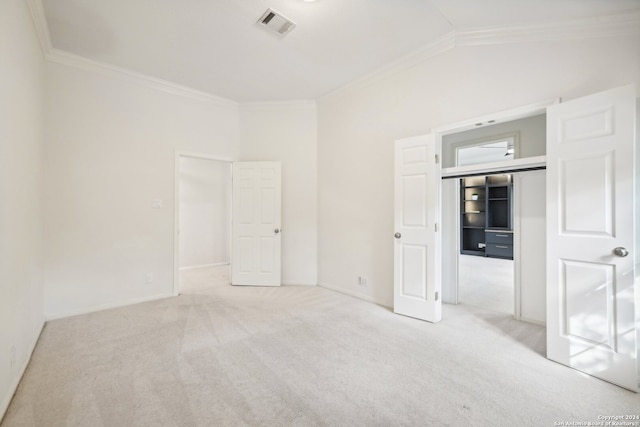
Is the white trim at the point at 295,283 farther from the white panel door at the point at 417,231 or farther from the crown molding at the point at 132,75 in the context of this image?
the crown molding at the point at 132,75

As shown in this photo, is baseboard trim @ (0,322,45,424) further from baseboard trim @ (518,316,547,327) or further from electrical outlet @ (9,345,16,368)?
baseboard trim @ (518,316,547,327)

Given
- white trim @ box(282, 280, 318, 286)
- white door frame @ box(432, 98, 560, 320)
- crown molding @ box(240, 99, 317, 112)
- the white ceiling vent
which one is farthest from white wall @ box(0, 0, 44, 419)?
white door frame @ box(432, 98, 560, 320)

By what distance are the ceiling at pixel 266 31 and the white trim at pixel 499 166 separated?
114cm

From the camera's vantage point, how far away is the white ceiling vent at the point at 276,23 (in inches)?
103

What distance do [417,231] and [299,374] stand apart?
6.37 feet

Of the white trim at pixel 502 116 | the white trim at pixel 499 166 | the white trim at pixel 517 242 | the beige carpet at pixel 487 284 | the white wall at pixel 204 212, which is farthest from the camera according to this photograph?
the white wall at pixel 204 212

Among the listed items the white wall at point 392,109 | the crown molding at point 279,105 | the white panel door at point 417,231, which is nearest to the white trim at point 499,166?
the white panel door at point 417,231

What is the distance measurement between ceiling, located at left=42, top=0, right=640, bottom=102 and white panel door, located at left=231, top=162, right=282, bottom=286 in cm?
142

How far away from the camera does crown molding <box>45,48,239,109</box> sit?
320 cm

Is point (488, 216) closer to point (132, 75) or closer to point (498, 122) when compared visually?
point (498, 122)

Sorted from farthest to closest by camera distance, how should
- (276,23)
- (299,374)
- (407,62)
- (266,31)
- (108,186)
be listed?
(108,186), (407,62), (266,31), (276,23), (299,374)

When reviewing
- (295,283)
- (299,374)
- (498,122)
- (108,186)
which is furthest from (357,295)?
(108,186)

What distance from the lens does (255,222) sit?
4652mm

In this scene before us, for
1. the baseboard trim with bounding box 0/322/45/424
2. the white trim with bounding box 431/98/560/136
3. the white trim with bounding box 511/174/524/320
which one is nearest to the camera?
the baseboard trim with bounding box 0/322/45/424
